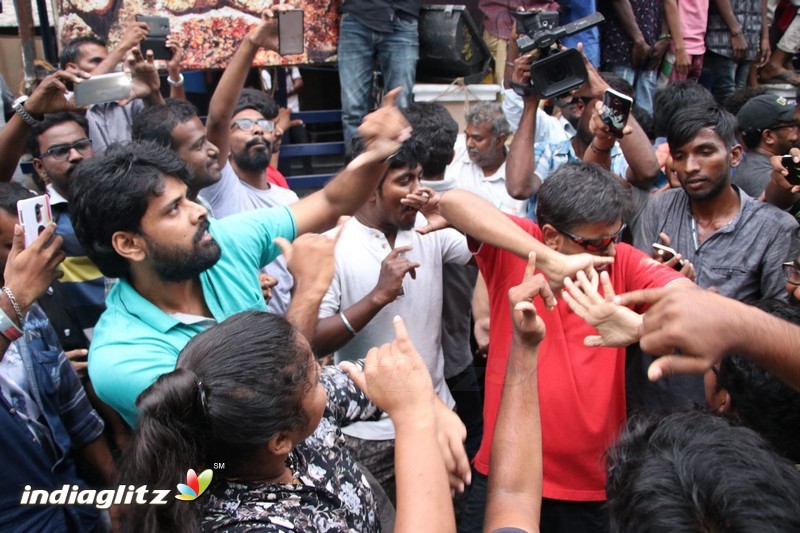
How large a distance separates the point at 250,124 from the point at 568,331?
2.10m

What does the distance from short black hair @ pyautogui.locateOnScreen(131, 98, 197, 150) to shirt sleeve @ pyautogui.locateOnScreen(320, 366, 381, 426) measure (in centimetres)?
169

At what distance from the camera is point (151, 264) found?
2.09m

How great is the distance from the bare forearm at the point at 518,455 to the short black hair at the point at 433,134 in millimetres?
1877

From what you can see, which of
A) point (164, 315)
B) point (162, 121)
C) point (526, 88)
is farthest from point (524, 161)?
Result: point (164, 315)

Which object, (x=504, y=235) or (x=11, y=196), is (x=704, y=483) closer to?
(x=504, y=235)

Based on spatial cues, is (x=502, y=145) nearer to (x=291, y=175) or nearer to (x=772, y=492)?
(x=291, y=175)

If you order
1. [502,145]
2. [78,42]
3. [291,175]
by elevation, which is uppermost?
[78,42]

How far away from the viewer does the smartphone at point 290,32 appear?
11.5 ft

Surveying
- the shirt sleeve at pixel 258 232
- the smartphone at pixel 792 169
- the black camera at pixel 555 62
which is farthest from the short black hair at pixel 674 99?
the shirt sleeve at pixel 258 232

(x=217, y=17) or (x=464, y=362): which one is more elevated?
(x=217, y=17)

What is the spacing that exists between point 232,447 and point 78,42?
363 cm

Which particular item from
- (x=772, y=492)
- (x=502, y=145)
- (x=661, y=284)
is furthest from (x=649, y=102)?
(x=772, y=492)

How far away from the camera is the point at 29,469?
7.00ft

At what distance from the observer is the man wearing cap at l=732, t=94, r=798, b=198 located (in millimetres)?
3789
